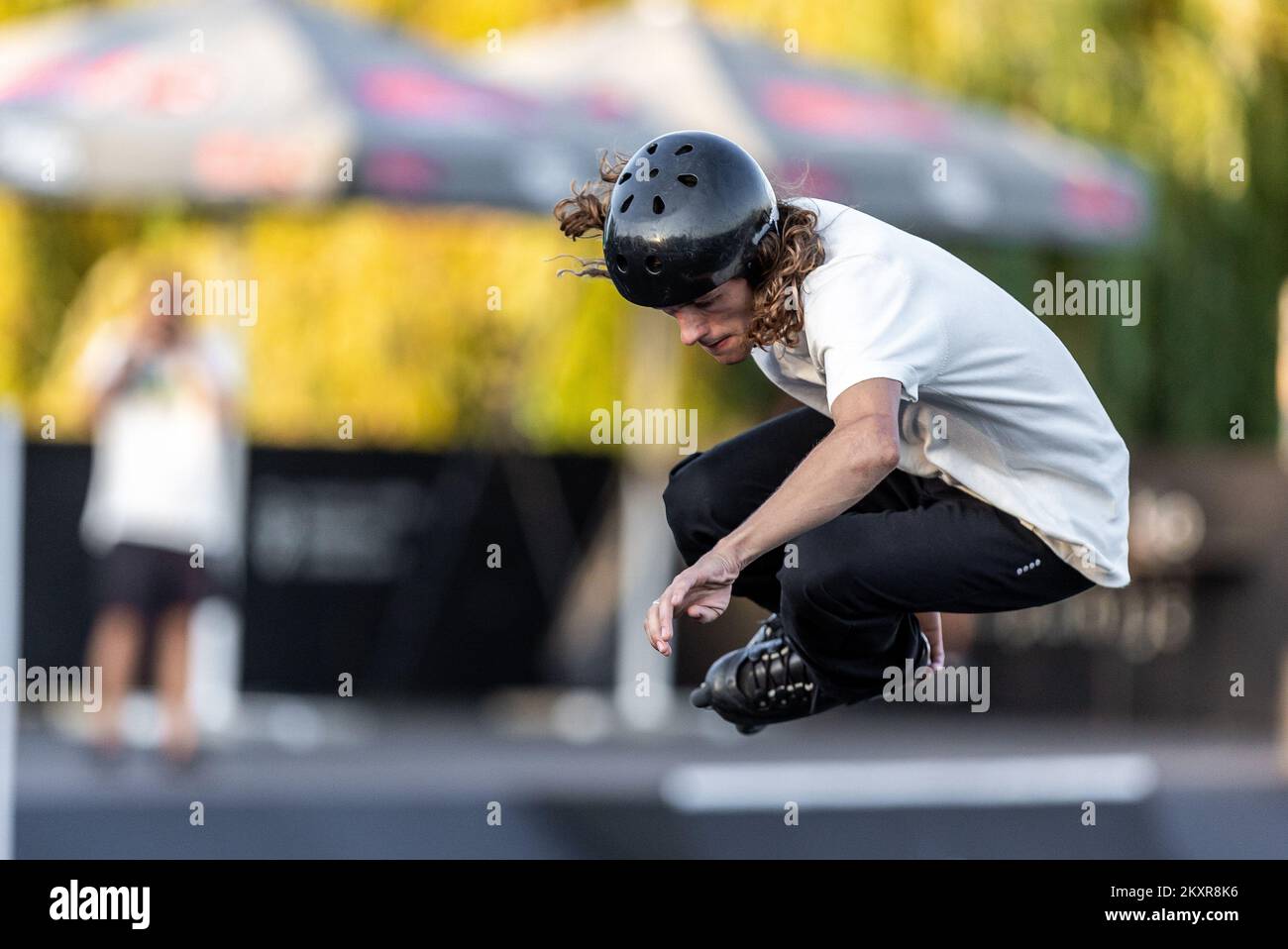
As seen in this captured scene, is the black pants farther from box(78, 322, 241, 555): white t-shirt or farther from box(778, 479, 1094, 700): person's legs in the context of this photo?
box(78, 322, 241, 555): white t-shirt

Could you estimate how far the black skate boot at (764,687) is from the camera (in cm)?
488

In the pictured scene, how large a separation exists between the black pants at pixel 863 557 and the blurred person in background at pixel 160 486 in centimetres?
645

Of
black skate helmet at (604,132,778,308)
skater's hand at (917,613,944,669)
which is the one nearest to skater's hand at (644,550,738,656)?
black skate helmet at (604,132,778,308)

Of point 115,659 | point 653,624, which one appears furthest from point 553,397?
point 653,624

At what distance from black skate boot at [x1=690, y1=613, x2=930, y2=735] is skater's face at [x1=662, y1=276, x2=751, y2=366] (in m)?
0.83

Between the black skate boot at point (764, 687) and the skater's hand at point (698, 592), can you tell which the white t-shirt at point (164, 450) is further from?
the skater's hand at point (698, 592)

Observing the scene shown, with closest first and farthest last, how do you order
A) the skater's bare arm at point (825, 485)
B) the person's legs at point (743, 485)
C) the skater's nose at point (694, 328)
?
the skater's bare arm at point (825, 485) → the skater's nose at point (694, 328) → the person's legs at point (743, 485)

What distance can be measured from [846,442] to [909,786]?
6966 mm

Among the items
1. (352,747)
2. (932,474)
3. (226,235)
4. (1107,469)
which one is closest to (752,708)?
(932,474)

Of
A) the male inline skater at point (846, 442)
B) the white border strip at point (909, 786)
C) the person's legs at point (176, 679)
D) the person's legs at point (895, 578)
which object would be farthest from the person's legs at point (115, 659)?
the person's legs at point (895, 578)

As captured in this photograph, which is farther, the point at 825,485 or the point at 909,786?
the point at 909,786

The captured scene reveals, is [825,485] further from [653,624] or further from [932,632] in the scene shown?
[932,632]

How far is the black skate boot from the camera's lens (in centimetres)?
488

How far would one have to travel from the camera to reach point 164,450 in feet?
36.1
